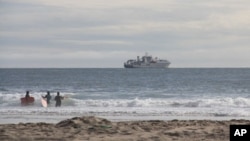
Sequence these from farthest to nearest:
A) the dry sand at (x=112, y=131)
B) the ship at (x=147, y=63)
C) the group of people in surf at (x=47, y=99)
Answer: the ship at (x=147, y=63), the group of people in surf at (x=47, y=99), the dry sand at (x=112, y=131)

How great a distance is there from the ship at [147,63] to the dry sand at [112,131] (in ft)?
373

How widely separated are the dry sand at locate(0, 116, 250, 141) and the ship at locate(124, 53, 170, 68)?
114 meters

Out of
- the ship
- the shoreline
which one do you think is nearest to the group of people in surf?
the shoreline

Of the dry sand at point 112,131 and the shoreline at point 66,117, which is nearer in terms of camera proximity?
the dry sand at point 112,131

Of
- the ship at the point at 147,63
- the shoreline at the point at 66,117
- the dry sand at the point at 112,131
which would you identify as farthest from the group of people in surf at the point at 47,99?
the ship at the point at 147,63

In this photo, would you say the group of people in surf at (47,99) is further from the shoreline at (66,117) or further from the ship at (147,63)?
the ship at (147,63)

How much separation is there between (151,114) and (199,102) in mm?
7516

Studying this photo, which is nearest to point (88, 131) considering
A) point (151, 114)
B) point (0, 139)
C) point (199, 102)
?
point (0, 139)

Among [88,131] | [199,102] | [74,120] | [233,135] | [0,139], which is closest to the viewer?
[233,135]

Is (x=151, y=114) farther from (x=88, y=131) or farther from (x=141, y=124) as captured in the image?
(x=88, y=131)

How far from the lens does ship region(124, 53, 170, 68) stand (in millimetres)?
129875

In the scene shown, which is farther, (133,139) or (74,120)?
(74,120)

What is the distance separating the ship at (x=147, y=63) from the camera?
12988 centimetres

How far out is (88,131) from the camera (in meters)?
13.8
